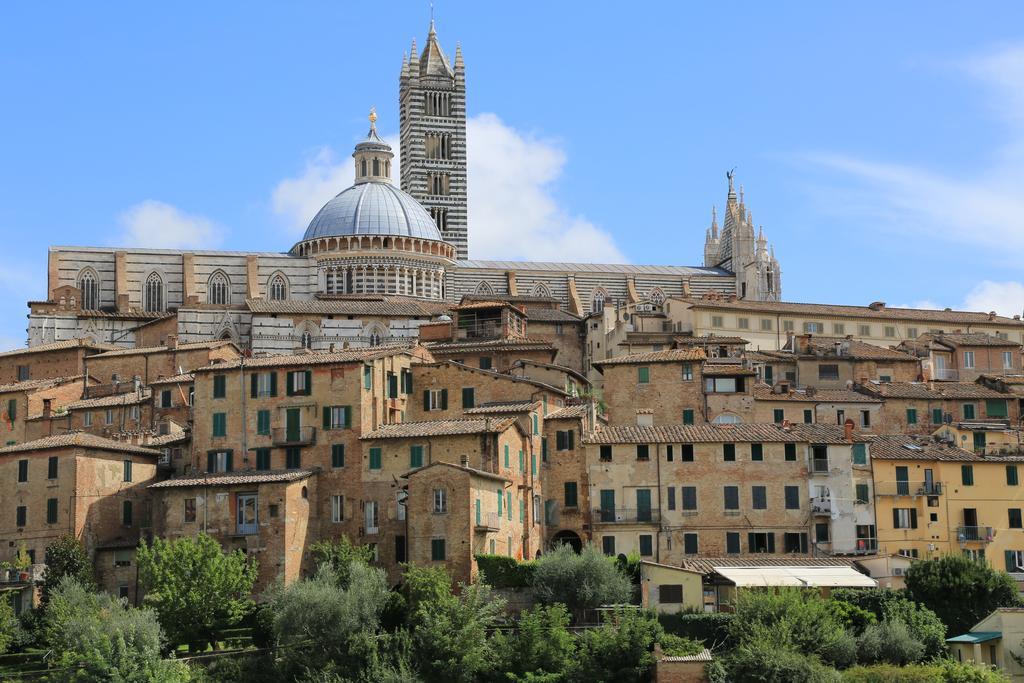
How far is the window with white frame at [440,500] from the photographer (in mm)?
47188

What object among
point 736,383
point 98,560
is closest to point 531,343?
point 736,383

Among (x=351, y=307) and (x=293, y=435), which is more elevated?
(x=351, y=307)

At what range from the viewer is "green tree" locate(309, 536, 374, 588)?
46.8 meters

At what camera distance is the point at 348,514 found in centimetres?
5038

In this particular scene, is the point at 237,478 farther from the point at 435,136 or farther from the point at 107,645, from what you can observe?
the point at 435,136

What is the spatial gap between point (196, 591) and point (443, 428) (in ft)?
30.6

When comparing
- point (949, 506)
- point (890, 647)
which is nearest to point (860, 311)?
point (949, 506)

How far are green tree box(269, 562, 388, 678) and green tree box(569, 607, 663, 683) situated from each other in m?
5.80

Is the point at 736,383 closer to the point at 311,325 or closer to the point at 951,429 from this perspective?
the point at 951,429

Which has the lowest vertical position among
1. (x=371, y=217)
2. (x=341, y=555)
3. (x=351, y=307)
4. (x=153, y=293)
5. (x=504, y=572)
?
(x=504, y=572)

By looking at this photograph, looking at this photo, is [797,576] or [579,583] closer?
[579,583]

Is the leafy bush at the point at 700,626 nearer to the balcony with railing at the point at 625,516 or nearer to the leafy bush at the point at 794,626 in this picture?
the leafy bush at the point at 794,626

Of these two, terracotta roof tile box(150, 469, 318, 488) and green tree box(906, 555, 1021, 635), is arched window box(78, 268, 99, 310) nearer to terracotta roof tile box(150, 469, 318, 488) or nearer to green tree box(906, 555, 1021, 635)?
terracotta roof tile box(150, 469, 318, 488)

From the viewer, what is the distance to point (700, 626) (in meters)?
44.5
